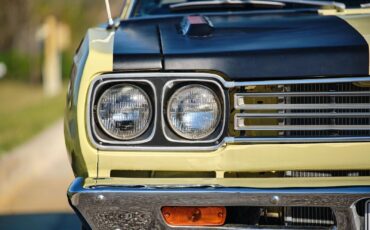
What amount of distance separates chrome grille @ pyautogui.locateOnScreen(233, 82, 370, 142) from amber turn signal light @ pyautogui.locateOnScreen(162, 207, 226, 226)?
0.27m

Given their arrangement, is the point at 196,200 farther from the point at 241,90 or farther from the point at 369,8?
the point at 369,8

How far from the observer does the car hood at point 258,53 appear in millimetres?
2932

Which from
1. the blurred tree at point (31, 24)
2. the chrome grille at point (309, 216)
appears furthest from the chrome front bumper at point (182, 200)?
the blurred tree at point (31, 24)

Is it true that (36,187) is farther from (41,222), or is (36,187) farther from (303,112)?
(303,112)

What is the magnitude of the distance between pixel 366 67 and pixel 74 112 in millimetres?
1027

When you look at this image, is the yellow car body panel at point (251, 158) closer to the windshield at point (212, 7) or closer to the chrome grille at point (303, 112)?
the chrome grille at point (303, 112)

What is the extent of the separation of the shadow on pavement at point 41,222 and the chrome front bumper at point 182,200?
2.87 meters

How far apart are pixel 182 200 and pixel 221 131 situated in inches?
11.2

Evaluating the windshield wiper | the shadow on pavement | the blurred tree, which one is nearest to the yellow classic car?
the windshield wiper

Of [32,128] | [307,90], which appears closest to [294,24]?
[307,90]

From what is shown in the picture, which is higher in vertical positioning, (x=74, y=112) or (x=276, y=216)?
(x=74, y=112)

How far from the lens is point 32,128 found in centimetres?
1200

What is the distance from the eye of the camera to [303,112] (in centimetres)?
296

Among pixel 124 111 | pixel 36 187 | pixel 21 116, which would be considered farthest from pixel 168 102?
pixel 21 116
